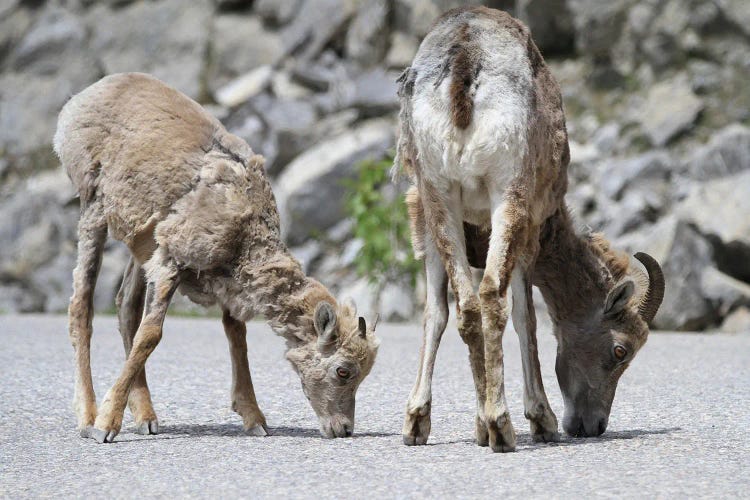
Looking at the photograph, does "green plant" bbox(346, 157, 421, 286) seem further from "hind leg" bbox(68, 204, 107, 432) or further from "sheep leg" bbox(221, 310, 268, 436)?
"hind leg" bbox(68, 204, 107, 432)

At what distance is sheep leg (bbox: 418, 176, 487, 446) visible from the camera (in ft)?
20.9

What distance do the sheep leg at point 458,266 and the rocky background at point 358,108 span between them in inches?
335

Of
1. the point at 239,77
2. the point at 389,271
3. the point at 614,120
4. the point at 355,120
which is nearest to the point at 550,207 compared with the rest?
the point at 389,271

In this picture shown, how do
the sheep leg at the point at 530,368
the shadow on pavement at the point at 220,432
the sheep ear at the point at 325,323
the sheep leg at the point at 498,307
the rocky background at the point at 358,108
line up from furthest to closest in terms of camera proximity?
the rocky background at the point at 358,108 < the shadow on pavement at the point at 220,432 < the sheep ear at the point at 325,323 < the sheep leg at the point at 530,368 < the sheep leg at the point at 498,307

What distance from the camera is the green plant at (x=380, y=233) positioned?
55.8ft

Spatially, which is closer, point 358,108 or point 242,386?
point 242,386

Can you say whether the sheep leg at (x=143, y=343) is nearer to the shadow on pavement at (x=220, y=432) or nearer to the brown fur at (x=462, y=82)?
the shadow on pavement at (x=220, y=432)

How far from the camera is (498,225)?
6262mm

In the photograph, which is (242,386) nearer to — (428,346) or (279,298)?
(279,298)

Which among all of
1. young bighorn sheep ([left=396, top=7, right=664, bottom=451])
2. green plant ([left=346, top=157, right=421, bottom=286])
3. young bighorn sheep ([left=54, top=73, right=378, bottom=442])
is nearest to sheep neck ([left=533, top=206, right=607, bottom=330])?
young bighorn sheep ([left=396, top=7, right=664, bottom=451])

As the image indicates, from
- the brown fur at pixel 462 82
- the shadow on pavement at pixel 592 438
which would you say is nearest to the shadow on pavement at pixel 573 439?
the shadow on pavement at pixel 592 438

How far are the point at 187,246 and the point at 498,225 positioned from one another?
217 cm

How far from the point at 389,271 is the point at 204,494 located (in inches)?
481

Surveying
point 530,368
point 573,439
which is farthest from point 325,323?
point 573,439
